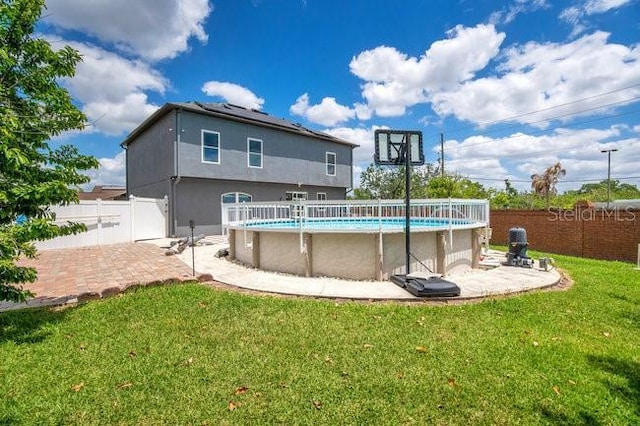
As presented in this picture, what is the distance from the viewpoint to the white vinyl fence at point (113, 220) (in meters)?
11.9

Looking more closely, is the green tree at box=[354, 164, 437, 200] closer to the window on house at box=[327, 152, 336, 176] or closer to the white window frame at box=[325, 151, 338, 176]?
the white window frame at box=[325, 151, 338, 176]

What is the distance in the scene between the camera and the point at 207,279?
7055mm

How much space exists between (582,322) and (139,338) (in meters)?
6.35

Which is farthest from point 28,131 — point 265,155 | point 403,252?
point 265,155

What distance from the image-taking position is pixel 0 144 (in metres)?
3.41

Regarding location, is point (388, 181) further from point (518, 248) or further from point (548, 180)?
point (518, 248)

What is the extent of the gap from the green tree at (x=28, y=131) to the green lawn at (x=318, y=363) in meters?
1.23

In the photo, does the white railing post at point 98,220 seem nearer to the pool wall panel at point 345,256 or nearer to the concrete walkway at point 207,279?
the concrete walkway at point 207,279

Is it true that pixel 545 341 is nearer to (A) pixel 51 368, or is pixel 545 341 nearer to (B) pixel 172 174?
(A) pixel 51 368

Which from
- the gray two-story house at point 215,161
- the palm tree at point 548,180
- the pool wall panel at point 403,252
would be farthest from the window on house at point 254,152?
the palm tree at point 548,180

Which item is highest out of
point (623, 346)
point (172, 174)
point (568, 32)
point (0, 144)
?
point (568, 32)

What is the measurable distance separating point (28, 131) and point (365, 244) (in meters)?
5.93

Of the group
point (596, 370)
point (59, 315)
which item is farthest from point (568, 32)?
point (59, 315)

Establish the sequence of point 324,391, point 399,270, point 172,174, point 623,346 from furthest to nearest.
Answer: point 172,174, point 399,270, point 623,346, point 324,391
